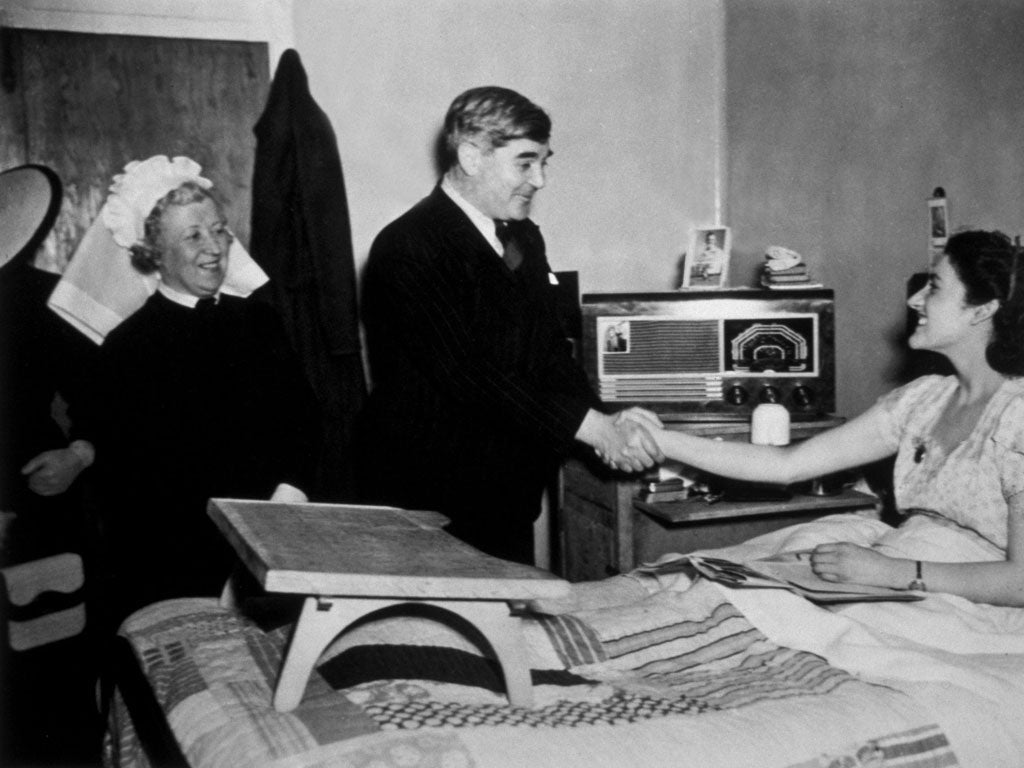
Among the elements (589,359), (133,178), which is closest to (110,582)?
(133,178)

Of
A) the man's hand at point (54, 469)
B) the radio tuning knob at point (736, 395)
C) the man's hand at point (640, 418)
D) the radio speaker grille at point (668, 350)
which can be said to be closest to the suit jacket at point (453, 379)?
the man's hand at point (640, 418)

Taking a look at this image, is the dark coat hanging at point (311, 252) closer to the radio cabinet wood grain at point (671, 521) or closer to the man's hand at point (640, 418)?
the radio cabinet wood grain at point (671, 521)

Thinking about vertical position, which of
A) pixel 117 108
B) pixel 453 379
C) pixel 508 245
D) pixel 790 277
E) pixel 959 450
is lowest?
pixel 959 450

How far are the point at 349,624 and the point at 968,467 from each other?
1.37m

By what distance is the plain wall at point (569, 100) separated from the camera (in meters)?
3.74

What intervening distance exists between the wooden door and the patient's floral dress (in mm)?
2480

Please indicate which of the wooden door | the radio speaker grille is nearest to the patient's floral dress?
the radio speaker grille

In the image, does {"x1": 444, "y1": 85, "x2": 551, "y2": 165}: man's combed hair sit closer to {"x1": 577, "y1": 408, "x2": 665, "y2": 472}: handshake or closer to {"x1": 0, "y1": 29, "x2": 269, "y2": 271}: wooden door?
{"x1": 577, "y1": 408, "x2": 665, "y2": 472}: handshake

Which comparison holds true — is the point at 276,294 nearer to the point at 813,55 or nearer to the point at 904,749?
the point at 813,55

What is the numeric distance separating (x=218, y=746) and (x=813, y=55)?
3321 millimetres

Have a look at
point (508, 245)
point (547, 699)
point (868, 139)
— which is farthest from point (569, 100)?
point (547, 699)

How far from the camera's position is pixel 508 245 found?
2893 mm

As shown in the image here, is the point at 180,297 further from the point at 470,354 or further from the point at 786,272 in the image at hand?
the point at 786,272

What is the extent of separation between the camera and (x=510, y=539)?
2.87 meters
